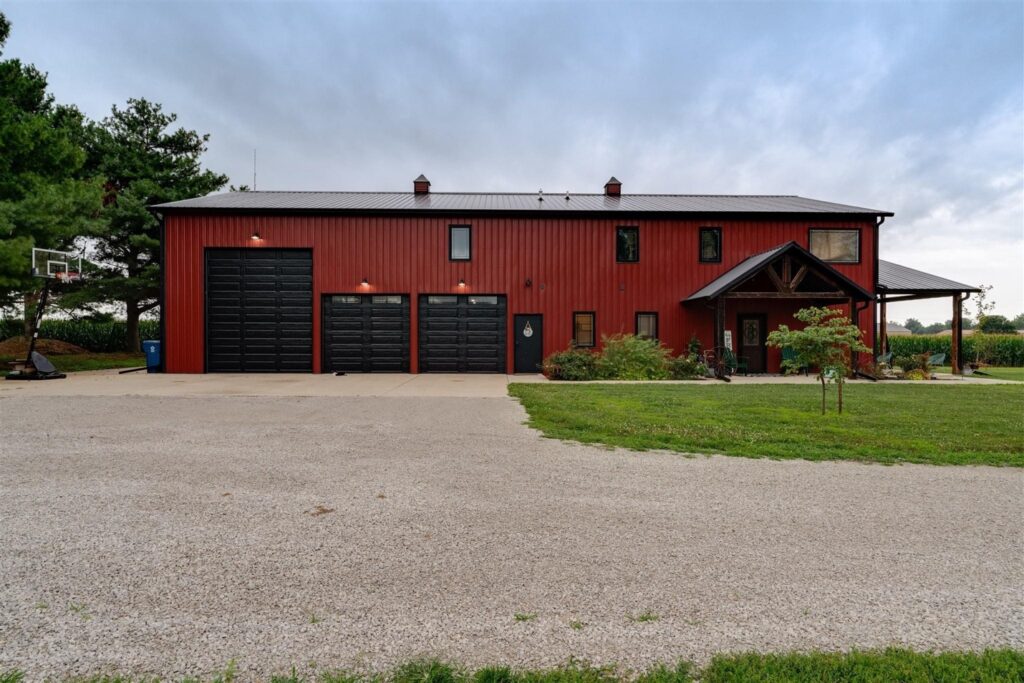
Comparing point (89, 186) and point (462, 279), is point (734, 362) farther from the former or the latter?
point (89, 186)

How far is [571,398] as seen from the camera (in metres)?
10.7

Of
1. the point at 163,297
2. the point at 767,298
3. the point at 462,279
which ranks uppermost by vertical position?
the point at 462,279

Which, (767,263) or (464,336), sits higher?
(767,263)

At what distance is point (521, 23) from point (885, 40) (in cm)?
1431

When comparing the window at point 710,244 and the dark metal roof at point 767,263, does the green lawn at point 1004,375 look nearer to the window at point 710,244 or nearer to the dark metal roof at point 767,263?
the dark metal roof at point 767,263

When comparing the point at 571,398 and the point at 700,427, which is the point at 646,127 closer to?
the point at 571,398

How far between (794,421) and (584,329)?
10516 mm

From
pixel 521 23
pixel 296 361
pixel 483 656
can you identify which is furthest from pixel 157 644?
pixel 521 23

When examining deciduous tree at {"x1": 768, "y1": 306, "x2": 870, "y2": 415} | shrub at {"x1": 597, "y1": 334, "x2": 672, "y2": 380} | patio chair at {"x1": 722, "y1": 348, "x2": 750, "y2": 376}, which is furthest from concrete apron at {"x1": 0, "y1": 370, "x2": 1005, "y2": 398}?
deciduous tree at {"x1": 768, "y1": 306, "x2": 870, "y2": 415}

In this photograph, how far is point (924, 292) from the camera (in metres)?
17.1

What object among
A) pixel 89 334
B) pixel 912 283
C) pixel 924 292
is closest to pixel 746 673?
pixel 924 292

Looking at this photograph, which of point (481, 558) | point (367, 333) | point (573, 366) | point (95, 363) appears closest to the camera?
point (481, 558)

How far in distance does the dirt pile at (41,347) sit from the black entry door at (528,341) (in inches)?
998

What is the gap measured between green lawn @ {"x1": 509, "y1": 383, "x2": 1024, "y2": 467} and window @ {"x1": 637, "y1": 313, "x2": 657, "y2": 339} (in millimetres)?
5710
